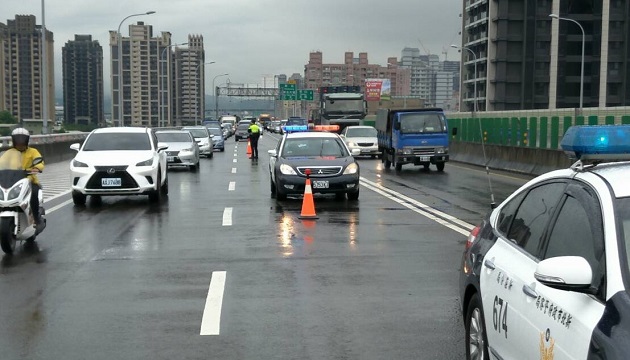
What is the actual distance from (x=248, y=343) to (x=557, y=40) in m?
92.4

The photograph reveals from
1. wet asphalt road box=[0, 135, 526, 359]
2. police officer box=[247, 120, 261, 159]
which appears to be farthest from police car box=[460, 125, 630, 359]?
police officer box=[247, 120, 261, 159]

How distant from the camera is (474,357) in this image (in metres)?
5.30

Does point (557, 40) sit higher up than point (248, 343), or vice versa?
point (557, 40)

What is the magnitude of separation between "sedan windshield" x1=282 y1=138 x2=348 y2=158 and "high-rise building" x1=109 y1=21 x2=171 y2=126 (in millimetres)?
55820

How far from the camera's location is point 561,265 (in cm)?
354

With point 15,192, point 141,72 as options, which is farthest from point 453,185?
point 141,72

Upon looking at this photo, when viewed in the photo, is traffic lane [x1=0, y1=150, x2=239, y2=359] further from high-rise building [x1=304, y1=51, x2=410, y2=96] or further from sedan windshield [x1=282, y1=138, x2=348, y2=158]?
high-rise building [x1=304, y1=51, x2=410, y2=96]

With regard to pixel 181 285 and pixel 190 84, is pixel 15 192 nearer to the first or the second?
pixel 181 285

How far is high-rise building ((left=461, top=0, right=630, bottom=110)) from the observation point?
9062 centimetres

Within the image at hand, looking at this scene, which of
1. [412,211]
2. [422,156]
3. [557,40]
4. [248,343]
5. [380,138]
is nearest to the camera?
[248,343]

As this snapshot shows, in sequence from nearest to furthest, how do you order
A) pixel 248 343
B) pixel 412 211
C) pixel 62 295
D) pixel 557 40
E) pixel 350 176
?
pixel 248 343 → pixel 62 295 → pixel 412 211 → pixel 350 176 → pixel 557 40

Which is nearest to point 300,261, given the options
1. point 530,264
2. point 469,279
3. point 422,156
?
point 469,279

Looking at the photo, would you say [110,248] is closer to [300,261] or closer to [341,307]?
[300,261]

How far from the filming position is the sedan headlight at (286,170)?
17.7m
